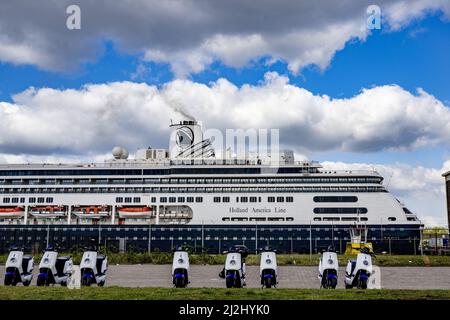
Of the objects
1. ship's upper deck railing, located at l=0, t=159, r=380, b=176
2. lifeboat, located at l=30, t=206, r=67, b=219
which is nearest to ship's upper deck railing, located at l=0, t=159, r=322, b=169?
ship's upper deck railing, located at l=0, t=159, r=380, b=176

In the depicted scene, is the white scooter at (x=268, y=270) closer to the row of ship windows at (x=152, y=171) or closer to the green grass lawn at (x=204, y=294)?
the green grass lawn at (x=204, y=294)

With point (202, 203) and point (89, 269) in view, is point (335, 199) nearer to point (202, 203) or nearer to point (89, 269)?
point (202, 203)

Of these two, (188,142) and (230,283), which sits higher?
(188,142)

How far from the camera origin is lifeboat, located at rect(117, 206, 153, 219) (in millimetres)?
47219

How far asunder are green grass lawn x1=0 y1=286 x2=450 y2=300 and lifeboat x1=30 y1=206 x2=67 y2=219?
39.8 metres

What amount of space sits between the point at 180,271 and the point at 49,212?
39.9 meters

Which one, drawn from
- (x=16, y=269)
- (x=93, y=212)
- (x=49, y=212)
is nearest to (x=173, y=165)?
(x=93, y=212)

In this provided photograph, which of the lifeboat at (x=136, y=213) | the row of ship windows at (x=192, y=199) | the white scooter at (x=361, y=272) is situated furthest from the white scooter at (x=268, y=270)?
the lifeboat at (x=136, y=213)

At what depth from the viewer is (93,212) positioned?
48.6 meters

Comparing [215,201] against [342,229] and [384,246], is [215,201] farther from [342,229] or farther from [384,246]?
[384,246]

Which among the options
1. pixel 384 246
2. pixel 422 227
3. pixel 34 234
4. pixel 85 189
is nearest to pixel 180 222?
pixel 85 189

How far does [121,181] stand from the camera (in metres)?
49.4

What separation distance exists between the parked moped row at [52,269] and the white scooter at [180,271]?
7.84 feet
